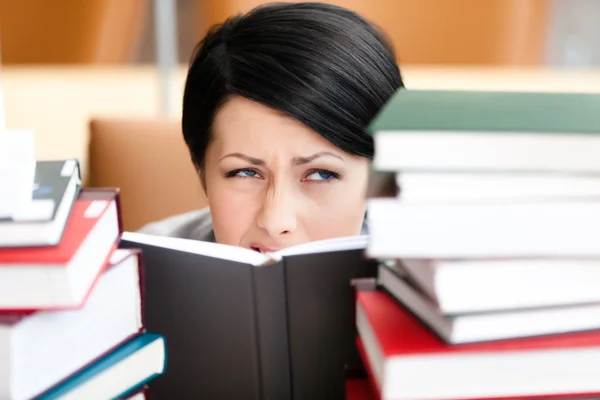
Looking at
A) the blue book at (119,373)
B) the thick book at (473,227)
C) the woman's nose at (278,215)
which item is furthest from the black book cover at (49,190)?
the woman's nose at (278,215)

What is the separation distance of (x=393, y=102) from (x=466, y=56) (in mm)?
1834

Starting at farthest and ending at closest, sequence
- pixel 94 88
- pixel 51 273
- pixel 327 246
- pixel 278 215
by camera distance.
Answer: pixel 94 88, pixel 278 215, pixel 327 246, pixel 51 273

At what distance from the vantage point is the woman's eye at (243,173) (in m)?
1.04

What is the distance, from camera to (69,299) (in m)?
0.49

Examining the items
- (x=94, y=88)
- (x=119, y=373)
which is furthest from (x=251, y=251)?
(x=94, y=88)

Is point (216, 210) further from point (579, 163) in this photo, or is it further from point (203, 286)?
point (579, 163)

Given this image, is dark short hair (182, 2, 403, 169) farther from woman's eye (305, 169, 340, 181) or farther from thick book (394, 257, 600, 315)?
thick book (394, 257, 600, 315)

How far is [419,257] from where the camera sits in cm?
48

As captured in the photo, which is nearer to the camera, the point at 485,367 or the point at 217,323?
the point at 485,367

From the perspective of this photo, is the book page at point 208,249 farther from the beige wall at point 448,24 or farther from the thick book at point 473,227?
the beige wall at point 448,24

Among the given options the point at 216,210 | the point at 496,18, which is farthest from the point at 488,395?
Result: the point at 496,18

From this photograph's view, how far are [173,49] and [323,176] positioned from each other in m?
1.36

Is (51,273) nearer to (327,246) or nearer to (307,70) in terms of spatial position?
(327,246)

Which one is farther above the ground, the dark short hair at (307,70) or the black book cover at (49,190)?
the dark short hair at (307,70)
